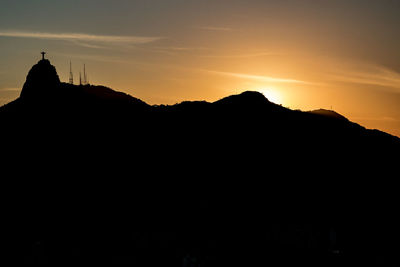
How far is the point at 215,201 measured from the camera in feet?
239

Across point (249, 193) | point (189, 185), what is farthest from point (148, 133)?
point (249, 193)

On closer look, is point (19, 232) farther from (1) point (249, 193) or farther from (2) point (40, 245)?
(1) point (249, 193)

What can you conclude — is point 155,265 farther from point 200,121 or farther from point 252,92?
point 252,92

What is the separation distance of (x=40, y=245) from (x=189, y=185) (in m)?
22.6

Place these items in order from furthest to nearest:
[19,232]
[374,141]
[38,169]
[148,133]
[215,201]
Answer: [374,141]
[148,133]
[38,169]
[215,201]
[19,232]

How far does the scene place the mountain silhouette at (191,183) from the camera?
65250 mm

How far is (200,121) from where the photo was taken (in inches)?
3541

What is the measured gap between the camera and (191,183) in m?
76.4

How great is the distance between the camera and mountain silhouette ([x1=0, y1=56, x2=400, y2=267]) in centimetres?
6525

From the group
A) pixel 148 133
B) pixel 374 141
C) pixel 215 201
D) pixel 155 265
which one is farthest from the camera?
pixel 374 141

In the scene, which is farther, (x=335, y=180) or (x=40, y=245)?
(x=335, y=180)

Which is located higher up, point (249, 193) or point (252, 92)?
point (252, 92)

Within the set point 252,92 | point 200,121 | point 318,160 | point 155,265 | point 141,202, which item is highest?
point 252,92

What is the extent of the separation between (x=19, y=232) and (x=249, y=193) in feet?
103
